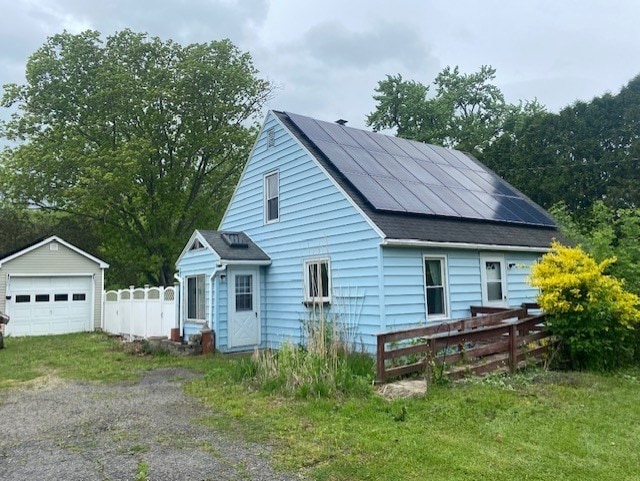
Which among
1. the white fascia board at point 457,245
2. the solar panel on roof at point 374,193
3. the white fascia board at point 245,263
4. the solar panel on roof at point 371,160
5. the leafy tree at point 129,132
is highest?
the leafy tree at point 129,132

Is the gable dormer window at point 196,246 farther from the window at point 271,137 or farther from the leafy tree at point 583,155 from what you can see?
the leafy tree at point 583,155

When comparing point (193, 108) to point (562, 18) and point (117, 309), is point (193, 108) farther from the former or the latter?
point (562, 18)

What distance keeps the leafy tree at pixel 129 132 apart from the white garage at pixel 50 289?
307cm

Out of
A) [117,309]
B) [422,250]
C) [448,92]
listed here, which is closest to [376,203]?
[422,250]

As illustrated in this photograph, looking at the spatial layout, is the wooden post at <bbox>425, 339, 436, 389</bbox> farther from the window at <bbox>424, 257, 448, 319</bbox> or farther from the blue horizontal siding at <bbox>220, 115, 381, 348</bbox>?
the window at <bbox>424, 257, 448, 319</bbox>

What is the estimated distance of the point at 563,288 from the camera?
8.28m

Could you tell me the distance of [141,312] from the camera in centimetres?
1587

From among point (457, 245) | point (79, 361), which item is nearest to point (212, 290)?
point (79, 361)

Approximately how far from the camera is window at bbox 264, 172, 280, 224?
12.8 m

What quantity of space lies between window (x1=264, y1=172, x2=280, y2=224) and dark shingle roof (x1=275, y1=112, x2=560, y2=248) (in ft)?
4.90

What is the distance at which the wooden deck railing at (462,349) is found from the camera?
23.5ft

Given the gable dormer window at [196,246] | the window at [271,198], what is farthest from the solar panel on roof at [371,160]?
the gable dormer window at [196,246]

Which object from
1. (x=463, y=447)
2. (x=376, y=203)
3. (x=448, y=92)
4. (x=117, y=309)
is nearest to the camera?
(x=463, y=447)

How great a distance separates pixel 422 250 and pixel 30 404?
7364 millimetres
